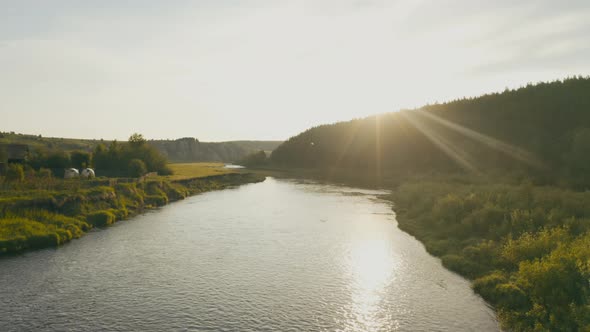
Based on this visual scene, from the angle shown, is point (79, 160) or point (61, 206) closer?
point (61, 206)

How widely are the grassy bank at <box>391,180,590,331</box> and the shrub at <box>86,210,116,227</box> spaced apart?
30248 mm

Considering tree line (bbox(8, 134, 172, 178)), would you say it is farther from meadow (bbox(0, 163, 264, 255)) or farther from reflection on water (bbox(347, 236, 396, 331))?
reflection on water (bbox(347, 236, 396, 331))

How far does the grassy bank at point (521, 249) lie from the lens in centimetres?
1580

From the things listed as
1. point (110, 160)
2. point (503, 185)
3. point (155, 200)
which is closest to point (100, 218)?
point (155, 200)

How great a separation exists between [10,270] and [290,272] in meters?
17.9

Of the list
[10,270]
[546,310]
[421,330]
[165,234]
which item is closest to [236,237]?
[165,234]

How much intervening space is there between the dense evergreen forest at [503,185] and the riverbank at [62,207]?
31.1 m

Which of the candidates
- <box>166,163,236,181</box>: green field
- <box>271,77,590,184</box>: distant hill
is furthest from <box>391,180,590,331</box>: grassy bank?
<box>166,163,236,181</box>: green field

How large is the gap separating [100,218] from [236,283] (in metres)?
21.7

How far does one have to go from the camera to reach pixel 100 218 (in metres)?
36.7

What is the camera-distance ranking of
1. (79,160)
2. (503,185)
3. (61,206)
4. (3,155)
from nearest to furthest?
(61,206), (503,185), (3,155), (79,160)

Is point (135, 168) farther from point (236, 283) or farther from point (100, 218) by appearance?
point (236, 283)

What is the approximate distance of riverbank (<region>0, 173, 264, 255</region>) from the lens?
28625 millimetres

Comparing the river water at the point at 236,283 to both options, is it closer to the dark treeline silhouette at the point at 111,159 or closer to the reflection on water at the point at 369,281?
the reflection on water at the point at 369,281
